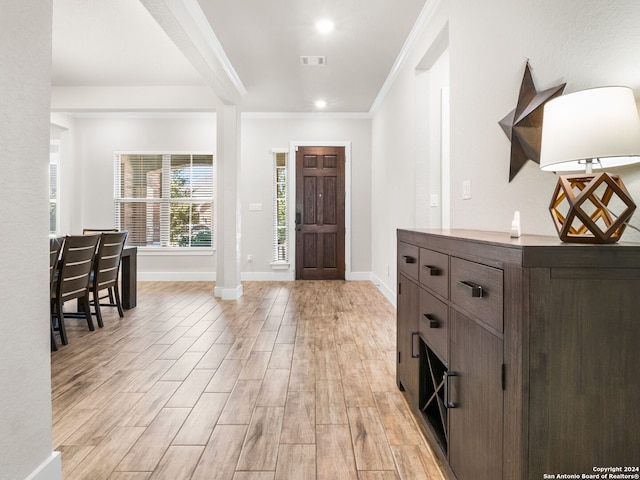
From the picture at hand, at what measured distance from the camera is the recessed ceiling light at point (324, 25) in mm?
3207

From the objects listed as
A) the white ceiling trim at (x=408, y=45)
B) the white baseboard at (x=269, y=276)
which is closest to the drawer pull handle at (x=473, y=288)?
the white ceiling trim at (x=408, y=45)

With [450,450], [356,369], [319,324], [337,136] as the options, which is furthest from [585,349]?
[337,136]

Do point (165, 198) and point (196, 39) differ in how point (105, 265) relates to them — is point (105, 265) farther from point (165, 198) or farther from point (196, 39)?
point (165, 198)

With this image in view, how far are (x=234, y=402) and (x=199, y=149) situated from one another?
4.97m

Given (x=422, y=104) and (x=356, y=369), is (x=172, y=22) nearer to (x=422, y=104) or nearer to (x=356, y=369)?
(x=422, y=104)

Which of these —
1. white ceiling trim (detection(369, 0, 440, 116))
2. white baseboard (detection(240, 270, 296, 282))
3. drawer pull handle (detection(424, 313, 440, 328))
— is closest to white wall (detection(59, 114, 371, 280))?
white baseboard (detection(240, 270, 296, 282))

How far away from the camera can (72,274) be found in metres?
3.13

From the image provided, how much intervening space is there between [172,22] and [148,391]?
2.58 metres

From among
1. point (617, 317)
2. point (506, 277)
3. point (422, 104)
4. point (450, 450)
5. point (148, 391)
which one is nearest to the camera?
point (617, 317)

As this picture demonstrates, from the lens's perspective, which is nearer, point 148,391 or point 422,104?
point 148,391

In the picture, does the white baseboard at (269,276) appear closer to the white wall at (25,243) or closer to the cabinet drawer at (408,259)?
the cabinet drawer at (408,259)

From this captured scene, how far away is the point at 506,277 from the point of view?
0.96m

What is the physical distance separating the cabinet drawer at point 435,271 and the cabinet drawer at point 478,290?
0.24 ft

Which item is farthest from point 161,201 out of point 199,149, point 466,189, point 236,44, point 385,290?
point 466,189
